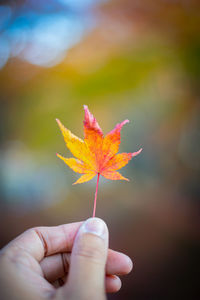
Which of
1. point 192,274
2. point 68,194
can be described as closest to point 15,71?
point 68,194

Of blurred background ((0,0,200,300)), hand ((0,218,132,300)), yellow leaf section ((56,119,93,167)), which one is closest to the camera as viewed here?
hand ((0,218,132,300))

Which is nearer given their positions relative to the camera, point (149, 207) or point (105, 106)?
point (149, 207)

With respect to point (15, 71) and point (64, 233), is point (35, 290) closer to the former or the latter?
point (64, 233)

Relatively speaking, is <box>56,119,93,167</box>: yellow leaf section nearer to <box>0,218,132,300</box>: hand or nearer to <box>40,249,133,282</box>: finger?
<box>0,218,132,300</box>: hand

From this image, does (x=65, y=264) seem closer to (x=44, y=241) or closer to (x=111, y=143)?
(x=44, y=241)

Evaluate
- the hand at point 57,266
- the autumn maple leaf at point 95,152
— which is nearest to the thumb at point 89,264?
the hand at point 57,266

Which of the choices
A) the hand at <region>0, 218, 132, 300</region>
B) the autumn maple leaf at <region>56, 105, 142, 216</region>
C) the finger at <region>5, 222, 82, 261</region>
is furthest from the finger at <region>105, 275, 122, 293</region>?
the autumn maple leaf at <region>56, 105, 142, 216</region>
